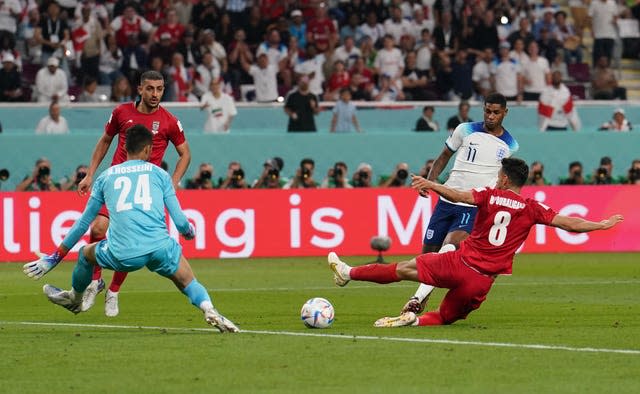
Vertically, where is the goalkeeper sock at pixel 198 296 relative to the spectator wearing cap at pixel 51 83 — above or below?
below

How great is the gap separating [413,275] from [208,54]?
17.1 m

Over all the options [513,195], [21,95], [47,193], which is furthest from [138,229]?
[21,95]

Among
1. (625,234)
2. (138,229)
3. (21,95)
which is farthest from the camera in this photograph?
(21,95)

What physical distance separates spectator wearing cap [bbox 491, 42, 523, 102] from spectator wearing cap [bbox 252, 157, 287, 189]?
234 inches

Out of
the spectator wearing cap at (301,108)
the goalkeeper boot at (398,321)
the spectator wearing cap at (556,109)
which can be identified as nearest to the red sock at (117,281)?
the goalkeeper boot at (398,321)

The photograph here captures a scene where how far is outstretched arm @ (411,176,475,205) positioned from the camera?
39.3ft

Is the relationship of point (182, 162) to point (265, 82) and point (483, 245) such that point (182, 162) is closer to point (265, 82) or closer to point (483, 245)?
point (483, 245)

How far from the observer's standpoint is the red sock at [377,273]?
1268 cm

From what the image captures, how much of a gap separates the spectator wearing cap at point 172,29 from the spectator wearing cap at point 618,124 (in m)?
8.98

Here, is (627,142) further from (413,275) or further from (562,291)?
(413,275)

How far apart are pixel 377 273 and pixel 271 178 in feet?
44.1

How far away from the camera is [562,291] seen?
17.6 metres

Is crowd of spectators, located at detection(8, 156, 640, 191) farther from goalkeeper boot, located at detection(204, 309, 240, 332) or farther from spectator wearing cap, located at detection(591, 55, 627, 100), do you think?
goalkeeper boot, located at detection(204, 309, 240, 332)

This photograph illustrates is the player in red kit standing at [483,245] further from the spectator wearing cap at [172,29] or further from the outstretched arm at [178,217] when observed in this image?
the spectator wearing cap at [172,29]
